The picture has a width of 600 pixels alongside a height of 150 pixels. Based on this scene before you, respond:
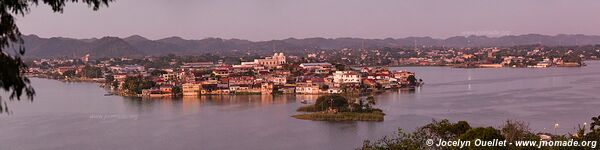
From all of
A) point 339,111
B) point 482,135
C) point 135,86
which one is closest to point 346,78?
point 135,86

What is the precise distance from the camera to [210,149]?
241 inches

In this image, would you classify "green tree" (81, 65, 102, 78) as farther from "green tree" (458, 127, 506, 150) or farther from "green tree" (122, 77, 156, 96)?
"green tree" (458, 127, 506, 150)

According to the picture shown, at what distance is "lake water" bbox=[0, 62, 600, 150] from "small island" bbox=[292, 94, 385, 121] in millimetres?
208

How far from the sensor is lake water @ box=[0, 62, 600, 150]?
6594mm

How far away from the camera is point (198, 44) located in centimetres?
5744

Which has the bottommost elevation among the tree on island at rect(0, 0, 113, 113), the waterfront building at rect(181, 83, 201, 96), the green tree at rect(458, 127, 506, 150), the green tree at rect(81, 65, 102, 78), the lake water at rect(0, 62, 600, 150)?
the lake water at rect(0, 62, 600, 150)

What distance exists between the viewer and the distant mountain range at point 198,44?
44316mm

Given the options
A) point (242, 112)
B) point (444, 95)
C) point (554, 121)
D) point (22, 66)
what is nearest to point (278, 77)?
point (444, 95)

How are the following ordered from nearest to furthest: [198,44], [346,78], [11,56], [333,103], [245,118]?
[11,56] → [245,118] → [333,103] → [346,78] → [198,44]

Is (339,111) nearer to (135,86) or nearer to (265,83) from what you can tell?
(265,83)

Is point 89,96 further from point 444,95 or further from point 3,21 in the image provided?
point 3,21

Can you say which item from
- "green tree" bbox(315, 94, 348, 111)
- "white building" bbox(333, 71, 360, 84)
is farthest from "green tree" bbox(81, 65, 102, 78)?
"green tree" bbox(315, 94, 348, 111)

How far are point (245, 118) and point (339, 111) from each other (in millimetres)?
1130

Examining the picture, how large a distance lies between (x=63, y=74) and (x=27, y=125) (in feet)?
42.8
